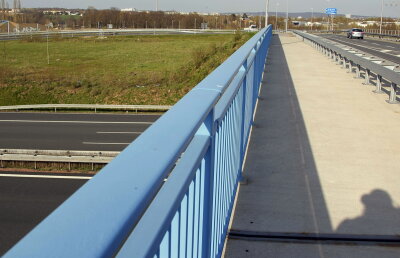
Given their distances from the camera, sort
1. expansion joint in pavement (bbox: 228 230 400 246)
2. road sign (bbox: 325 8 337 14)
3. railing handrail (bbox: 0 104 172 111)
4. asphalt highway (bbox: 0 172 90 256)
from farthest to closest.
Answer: road sign (bbox: 325 8 337 14) → railing handrail (bbox: 0 104 172 111) → asphalt highway (bbox: 0 172 90 256) → expansion joint in pavement (bbox: 228 230 400 246)

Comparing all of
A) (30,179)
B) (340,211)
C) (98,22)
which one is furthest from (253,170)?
(98,22)

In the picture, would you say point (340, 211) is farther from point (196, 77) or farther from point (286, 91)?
point (196, 77)

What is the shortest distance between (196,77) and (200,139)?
42.6 meters

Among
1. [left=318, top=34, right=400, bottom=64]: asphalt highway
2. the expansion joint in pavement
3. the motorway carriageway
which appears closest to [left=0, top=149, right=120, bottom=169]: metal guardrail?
the motorway carriageway

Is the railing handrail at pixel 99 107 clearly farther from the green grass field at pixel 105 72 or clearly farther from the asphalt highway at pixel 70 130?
the green grass field at pixel 105 72

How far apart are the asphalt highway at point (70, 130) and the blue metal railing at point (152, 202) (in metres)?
21.0

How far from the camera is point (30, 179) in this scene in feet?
62.5

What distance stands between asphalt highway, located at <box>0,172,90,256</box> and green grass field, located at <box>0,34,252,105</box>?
66.8ft

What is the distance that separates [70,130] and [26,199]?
464 inches

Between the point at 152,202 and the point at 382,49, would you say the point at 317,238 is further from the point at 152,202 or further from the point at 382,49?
the point at 382,49

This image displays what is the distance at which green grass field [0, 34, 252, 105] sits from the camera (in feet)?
138

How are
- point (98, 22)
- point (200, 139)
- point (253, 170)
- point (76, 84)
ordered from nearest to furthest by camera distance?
point (200, 139) < point (253, 170) < point (76, 84) < point (98, 22)

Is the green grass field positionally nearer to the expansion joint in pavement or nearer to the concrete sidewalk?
the concrete sidewalk

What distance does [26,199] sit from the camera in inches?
661
